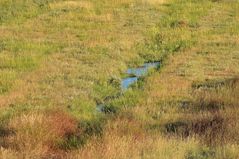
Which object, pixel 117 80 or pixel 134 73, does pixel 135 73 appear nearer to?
pixel 134 73

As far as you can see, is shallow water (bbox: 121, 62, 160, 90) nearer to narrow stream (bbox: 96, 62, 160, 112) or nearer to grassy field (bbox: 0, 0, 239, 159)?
narrow stream (bbox: 96, 62, 160, 112)

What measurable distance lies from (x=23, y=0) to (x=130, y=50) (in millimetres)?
14132

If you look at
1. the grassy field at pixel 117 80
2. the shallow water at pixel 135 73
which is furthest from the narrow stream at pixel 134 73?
the grassy field at pixel 117 80

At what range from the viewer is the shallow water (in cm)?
1830

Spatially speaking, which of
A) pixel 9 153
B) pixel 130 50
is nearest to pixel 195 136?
pixel 9 153

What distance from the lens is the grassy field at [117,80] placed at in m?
11.6

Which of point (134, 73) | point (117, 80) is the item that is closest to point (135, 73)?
point (134, 73)

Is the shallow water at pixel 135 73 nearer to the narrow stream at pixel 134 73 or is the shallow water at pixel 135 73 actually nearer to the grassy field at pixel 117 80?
the narrow stream at pixel 134 73

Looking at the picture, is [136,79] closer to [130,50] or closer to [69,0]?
[130,50]

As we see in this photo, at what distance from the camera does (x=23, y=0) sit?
35125 millimetres

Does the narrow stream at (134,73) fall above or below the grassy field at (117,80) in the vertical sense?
below

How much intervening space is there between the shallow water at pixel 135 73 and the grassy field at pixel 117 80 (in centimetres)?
26

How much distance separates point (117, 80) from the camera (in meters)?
18.4

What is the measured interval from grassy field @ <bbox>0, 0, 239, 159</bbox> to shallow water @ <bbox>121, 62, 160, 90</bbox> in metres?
A: 0.26
